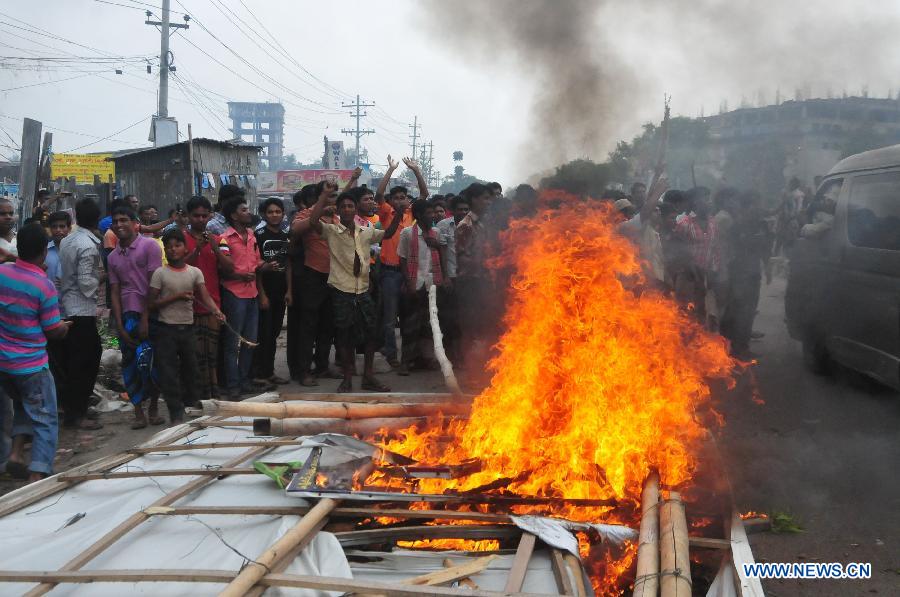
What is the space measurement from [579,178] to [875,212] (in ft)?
9.36

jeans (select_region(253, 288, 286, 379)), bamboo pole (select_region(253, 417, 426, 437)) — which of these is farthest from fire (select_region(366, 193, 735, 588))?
jeans (select_region(253, 288, 286, 379))

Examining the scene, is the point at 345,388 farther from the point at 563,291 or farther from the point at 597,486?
the point at 597,486

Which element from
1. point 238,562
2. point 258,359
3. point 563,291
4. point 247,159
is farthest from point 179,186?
point 238,562

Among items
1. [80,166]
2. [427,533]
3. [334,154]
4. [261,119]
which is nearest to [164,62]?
[80,166]

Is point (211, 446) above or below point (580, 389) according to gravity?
below

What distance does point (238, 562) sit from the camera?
2963 mm

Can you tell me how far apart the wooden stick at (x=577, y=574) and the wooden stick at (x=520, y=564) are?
6.6 inches

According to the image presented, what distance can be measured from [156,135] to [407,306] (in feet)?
62.6

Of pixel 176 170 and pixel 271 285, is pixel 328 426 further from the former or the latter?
pixel 176 170

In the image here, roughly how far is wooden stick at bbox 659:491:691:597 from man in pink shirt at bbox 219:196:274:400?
188 inches

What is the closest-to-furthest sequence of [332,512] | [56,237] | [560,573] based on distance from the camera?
[560,573], [332,512], [56,237]

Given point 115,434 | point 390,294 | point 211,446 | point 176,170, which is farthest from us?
point 176,170

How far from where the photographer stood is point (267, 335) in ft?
26.3

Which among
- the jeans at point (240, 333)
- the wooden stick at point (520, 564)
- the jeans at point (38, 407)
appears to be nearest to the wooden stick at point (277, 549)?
the wooden stick at point (520, 564)
